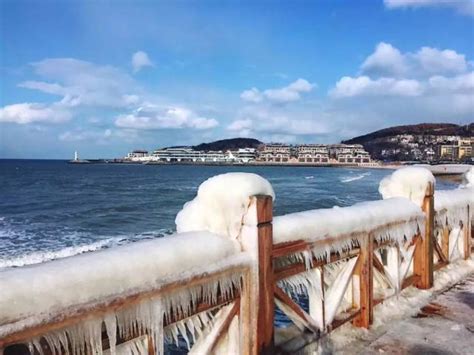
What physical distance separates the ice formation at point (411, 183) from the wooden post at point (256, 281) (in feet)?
9.78

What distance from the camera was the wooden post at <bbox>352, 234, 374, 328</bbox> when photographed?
439cm

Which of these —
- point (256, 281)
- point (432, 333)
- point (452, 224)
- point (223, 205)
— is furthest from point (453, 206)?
point (223, 205)

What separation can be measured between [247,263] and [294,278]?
748 millimetres

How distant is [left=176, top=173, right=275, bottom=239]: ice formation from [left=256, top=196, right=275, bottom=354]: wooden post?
0.11m

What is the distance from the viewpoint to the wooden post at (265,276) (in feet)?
10.2

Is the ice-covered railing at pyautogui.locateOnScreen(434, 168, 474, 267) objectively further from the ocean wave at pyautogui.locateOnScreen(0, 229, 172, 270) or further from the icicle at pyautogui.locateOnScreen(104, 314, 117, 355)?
the ocean wave at pyautogui.locateOnScreen(0, 229, 172, 270)

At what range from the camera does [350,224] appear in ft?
13.4

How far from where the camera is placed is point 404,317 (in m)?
4.91

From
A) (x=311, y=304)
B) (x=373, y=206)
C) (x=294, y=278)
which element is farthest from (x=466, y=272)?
(x=294, y=278)

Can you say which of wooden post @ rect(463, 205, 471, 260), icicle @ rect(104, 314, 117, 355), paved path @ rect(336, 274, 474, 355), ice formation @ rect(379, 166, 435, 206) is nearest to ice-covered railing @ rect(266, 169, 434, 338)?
ice formation @ rect(379, 166, 435, 206)

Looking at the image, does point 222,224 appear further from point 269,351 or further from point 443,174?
point 443,174

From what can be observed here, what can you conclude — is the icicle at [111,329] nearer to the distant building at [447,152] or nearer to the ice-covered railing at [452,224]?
the ice-covered railing at [452,224]

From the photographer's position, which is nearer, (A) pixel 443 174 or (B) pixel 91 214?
(B) pixel 91 214

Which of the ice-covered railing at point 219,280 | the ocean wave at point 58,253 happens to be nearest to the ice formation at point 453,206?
the ice-covered railing at point 219,280
